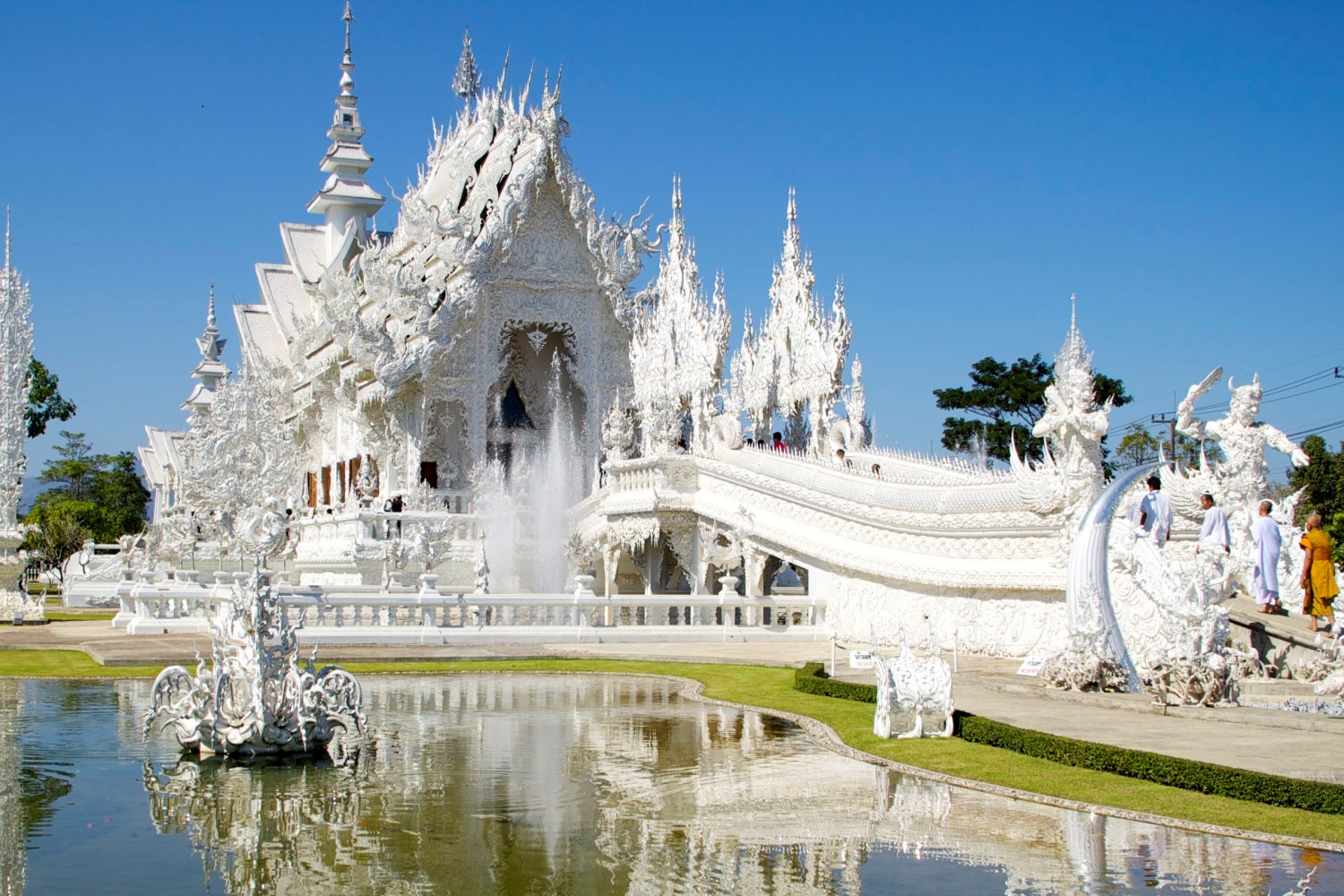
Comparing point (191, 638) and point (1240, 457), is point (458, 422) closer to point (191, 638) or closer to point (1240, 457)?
point (191, 638)

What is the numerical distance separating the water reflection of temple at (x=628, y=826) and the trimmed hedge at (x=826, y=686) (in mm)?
1957

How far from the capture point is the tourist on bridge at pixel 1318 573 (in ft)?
38.8

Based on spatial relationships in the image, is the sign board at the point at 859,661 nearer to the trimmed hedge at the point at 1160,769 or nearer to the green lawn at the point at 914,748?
the green lawn at the point at 914,748

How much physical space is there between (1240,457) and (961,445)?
110ft

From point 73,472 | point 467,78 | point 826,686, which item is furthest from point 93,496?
point 826,686

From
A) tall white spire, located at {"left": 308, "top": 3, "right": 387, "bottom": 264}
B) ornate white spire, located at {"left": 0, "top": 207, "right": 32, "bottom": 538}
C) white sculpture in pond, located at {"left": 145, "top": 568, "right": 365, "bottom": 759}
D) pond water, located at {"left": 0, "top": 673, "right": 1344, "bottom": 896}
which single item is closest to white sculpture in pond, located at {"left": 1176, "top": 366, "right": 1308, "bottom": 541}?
pond water, located at {"left": 0, "top": 673, "right": 1344, "bottom": 896}

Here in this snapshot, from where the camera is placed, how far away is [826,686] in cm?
1212

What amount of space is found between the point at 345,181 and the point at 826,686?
1228 inches

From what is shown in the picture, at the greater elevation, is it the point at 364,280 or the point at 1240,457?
the point at 364,280

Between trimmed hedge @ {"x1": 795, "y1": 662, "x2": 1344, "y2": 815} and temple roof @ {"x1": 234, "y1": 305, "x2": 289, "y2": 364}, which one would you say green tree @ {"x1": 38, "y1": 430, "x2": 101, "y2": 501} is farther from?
trimmed hedge @ {"x1": 795, "y1": 662, "x2": 1344, "y2": 815}

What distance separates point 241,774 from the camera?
811 cm

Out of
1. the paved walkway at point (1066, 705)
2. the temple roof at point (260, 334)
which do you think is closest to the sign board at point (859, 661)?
the paved walkway at point (1066, 705)

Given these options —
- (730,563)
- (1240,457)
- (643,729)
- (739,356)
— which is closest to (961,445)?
(739,356)

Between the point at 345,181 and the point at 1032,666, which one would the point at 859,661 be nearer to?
the point at 1032,666
